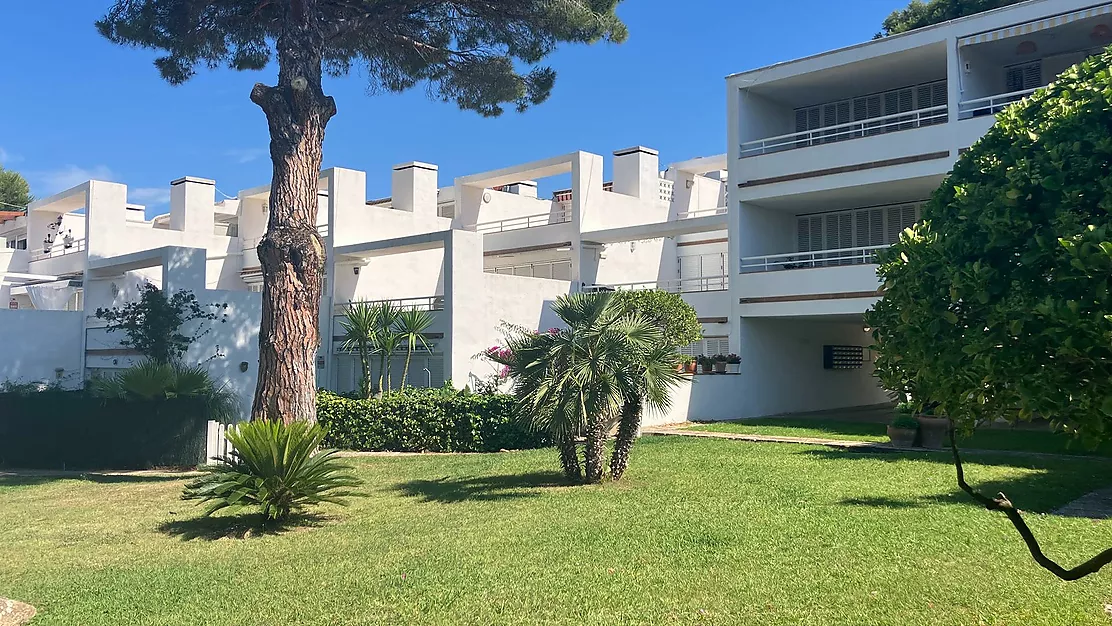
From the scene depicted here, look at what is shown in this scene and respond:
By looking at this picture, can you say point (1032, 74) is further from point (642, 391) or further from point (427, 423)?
point (427, 423)

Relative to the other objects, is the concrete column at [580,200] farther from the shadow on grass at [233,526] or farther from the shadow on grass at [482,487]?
the shadow on grass at [233,526]

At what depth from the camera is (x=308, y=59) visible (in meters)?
17.9

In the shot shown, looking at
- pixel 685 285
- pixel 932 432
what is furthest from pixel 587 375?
pixel 685 285

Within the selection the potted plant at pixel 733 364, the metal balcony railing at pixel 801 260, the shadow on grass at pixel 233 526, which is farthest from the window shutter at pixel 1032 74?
the shadow on grass at pixel 233 526

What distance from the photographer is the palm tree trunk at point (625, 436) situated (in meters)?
13.4

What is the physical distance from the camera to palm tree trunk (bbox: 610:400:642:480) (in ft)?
43.9

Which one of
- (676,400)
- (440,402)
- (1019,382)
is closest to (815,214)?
(676,400)

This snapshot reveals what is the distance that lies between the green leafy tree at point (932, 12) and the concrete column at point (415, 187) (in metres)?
16.2

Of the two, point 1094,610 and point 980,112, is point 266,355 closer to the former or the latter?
point 1094,610

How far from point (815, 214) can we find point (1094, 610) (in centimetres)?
2110

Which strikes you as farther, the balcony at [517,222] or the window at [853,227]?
the balcony at [517,222]

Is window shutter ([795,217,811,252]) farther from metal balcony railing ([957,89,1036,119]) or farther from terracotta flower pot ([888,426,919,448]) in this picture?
terracotta flower pot ([888,426,919,448])

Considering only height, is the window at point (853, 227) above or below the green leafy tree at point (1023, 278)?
above

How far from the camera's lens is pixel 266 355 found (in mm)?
16906
